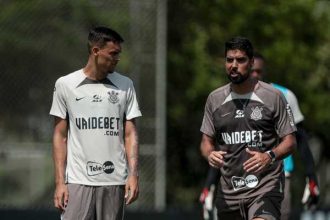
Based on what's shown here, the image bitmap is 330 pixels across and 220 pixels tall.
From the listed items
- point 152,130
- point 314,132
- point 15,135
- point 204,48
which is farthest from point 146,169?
point 314,132

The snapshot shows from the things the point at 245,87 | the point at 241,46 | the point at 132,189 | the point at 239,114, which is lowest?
the point at 132,189

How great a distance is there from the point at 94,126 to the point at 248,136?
122 cm

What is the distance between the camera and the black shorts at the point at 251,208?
29.2ft

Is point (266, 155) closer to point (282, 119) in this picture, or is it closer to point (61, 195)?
point (282, 119)

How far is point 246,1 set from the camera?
18.3 m

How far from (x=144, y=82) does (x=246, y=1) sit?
429cm


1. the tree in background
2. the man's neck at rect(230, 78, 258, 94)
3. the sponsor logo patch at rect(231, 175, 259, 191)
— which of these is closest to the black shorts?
the sponsor logo patch at rect(231, 175, 259, 191)

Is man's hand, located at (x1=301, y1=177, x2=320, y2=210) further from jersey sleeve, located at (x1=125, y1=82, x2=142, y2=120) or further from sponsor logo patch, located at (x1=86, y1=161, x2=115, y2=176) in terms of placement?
sponsor logo patch, located at (x1=86, y1=161, x2=115, y2=176)

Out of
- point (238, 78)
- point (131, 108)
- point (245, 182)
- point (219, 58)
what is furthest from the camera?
point (219, 58)

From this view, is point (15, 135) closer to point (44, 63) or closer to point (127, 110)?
point (44, 63)

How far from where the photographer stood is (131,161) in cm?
867

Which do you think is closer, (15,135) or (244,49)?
(244,49)

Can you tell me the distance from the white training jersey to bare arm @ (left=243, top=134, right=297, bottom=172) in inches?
36.7

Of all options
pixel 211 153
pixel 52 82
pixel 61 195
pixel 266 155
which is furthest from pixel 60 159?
pixel 52 82
